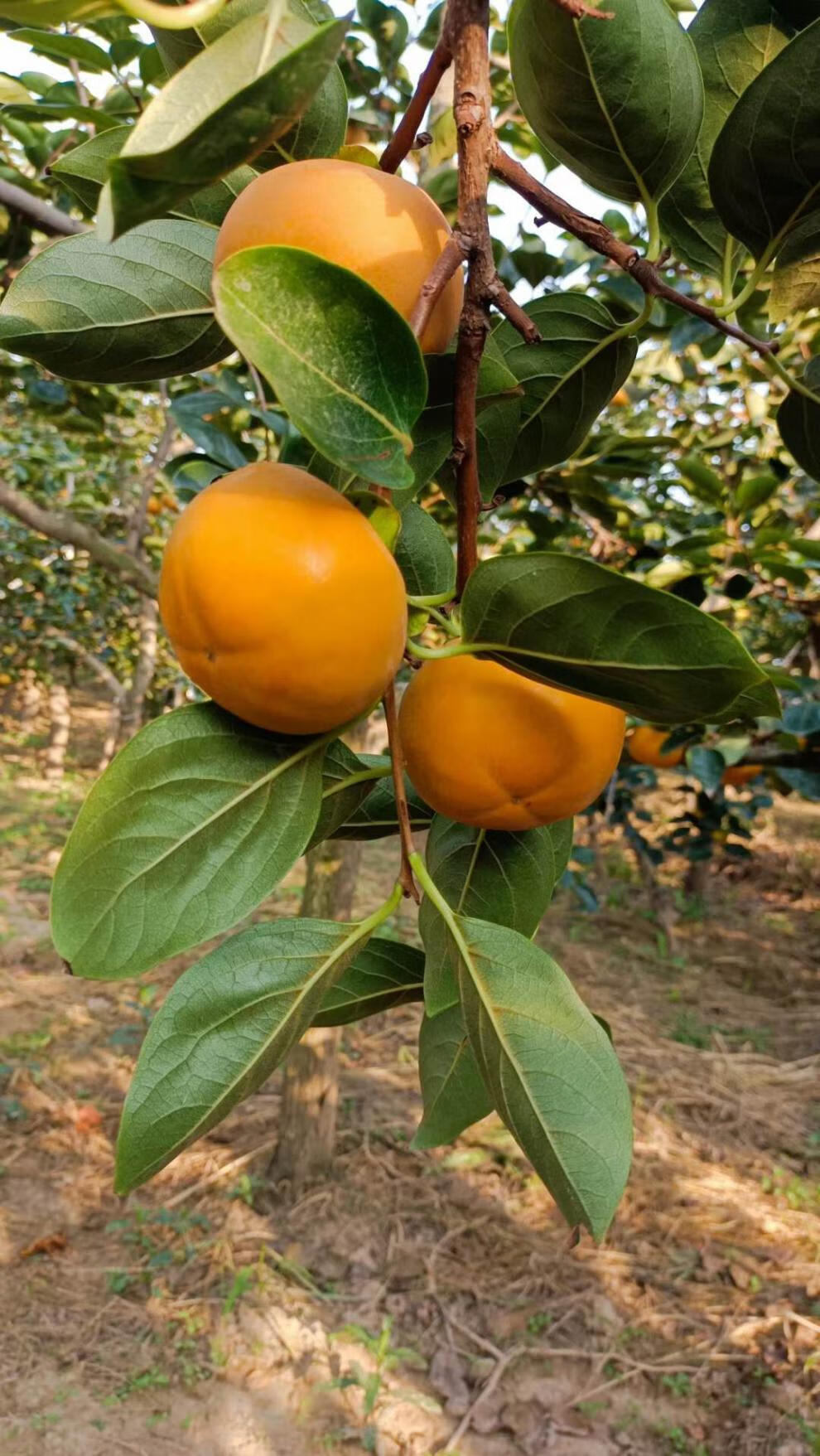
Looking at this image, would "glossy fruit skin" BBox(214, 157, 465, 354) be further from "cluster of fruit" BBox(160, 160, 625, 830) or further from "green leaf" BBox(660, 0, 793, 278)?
"green leaf" BBox(660, 0, 793, 278)

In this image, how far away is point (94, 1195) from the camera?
3.27m

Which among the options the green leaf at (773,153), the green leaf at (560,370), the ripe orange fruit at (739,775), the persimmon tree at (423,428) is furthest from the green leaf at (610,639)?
the ripe orange fruit at (739,775)

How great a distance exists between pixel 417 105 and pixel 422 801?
0.43 metres

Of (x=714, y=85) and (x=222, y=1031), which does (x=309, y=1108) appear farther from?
(x=714, y=85)

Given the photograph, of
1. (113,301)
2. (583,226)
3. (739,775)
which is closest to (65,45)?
(113,301)

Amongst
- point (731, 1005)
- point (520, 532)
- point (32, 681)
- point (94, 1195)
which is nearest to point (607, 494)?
point (520, 532)

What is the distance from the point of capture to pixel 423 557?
724mm

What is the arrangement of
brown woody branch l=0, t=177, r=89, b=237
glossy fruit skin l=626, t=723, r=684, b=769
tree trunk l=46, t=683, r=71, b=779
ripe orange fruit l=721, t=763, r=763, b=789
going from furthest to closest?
tree trunk l=46, t=683, r=71, b=779
ripe orange fruit l=721, t=763, r=763, b=789
glossy fruit skin l=626, t=723, r=684, b=769
brown woody branch l=0, t=177, r=89, b=237

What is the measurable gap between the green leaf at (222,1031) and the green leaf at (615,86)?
0.53 meters

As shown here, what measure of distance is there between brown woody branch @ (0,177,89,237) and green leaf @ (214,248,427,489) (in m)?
1.14

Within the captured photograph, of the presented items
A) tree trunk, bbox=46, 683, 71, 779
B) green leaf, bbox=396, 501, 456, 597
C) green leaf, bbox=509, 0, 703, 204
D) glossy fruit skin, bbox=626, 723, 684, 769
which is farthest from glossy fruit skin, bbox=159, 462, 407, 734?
tree trunk, bbox=46, 683, 71, 779

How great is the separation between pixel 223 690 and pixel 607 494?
163 centimetres

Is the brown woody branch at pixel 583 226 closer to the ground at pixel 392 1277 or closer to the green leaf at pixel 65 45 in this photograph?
the green leaf at pixel 65 45

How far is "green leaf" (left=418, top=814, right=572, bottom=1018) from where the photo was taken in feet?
2.34
